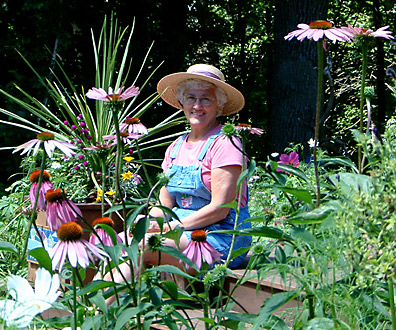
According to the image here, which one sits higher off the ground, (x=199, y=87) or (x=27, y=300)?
(x=199, y=87)

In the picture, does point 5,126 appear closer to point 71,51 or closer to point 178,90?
point 71,51

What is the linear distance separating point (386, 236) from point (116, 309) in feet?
1.95

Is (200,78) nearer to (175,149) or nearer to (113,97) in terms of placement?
(175,149)

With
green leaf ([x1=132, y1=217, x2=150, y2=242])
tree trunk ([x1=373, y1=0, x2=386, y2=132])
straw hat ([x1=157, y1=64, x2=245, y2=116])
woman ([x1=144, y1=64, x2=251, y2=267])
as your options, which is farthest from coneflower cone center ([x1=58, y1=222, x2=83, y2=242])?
tree trunk ([x1=373, y1=0, x2=386, y2=132])

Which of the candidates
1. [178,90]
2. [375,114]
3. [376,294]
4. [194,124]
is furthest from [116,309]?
[375,114]

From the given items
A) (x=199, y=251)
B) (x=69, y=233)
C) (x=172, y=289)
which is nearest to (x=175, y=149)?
(x=199, y=251)

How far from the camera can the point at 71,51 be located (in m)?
7.43

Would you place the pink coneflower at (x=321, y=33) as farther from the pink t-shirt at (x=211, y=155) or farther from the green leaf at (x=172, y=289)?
the pink t-shirt at (x=211, y=155)

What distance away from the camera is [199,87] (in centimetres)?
253

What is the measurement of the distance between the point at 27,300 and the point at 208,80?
174 centimetres

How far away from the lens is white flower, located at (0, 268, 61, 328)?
2.72ft

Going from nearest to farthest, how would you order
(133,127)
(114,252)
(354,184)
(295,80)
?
(354,184) < (114,252) < (133,127) < (295,80)

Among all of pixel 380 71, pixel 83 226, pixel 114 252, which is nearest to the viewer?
pixel 114 252

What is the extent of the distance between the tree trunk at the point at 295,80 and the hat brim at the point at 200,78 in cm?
320
